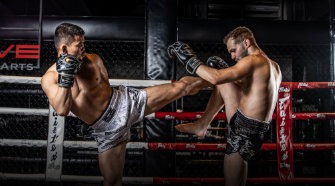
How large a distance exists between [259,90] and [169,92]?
704 mm

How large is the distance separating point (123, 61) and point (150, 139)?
4086 millimetres

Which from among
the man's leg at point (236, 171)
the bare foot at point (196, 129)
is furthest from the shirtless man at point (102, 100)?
the man's leg at point (236, 171)

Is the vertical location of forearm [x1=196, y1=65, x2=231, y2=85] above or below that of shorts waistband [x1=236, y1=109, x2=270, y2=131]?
above

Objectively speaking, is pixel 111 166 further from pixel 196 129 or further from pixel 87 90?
pixel 196 129

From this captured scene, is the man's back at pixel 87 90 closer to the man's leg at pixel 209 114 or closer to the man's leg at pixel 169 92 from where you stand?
the man's leg at pixel 169 92

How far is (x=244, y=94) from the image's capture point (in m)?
1.77

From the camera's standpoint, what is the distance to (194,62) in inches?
68.9

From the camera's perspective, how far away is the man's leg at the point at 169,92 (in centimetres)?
191

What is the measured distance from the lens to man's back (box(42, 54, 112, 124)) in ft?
5.61

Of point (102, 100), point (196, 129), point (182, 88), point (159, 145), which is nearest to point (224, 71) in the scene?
point (182, 88)

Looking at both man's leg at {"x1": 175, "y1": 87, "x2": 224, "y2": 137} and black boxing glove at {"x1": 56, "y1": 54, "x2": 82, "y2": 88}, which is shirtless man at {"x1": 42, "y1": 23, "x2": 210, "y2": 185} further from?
man's leg at {"x1": 175, "y1": 87, "x2": 224, "y2": 137}

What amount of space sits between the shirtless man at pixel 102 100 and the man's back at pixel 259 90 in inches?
20.5

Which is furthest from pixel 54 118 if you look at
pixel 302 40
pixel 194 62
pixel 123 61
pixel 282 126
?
pixel 123 61

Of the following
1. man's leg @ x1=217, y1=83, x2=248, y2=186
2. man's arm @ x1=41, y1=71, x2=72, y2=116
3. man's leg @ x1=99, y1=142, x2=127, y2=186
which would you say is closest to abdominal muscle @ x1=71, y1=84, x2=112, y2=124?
man's arm @ x1=41, y1=71, x2=72, y2=116
